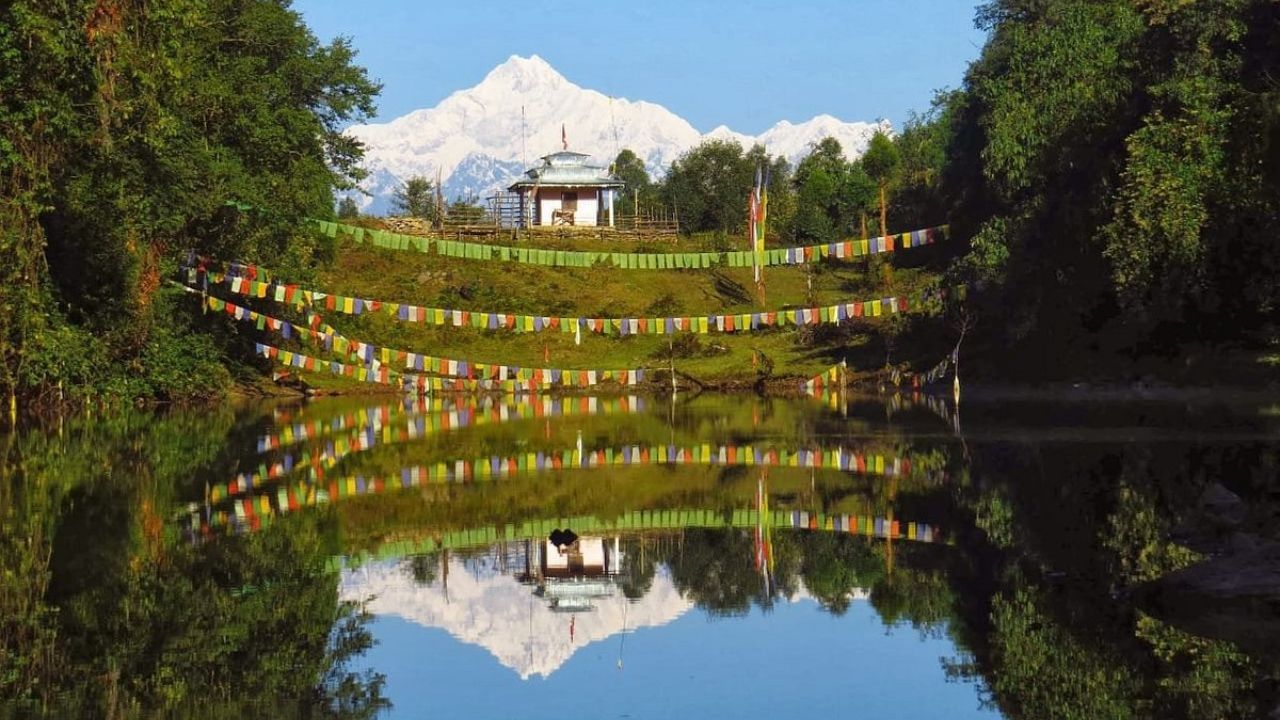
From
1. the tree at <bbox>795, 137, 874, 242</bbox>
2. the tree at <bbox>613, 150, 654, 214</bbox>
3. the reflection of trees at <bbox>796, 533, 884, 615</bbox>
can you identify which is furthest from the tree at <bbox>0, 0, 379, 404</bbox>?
the tree at <bbox>613, 150, 654, 214</bbox>

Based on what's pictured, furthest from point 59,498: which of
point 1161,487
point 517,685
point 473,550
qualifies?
point 1161,487

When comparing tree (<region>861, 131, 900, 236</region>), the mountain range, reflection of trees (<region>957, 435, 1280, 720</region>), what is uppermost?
tree (<region>861, 131, 900, 236</region>)

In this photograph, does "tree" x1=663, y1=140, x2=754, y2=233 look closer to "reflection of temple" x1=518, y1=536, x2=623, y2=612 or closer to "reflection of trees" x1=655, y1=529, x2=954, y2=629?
"reflection of trees" x1=655, y1=529, x2=954, y2=629

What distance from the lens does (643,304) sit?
72.1 meters

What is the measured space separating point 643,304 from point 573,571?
52.5 metres

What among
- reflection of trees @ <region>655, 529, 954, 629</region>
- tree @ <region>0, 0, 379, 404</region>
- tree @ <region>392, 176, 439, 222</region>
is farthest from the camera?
tree @ <region>392, 176, 439, 222</region>

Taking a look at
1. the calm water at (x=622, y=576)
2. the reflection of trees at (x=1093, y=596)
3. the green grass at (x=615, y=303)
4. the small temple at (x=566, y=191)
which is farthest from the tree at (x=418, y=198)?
the reflection of trees at (x=1093, y=596)

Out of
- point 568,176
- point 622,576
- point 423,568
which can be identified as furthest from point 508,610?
point 568,176

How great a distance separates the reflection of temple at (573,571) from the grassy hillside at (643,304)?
38684mm

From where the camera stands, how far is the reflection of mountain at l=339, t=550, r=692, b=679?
1546 cm

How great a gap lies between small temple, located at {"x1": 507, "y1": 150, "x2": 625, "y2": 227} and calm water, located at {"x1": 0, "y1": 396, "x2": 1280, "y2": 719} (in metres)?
55.2

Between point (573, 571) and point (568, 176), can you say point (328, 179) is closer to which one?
point (573, 571)

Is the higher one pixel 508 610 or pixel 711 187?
pixel 711 187

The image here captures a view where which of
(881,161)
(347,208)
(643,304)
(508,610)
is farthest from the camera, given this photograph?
(347,208)
